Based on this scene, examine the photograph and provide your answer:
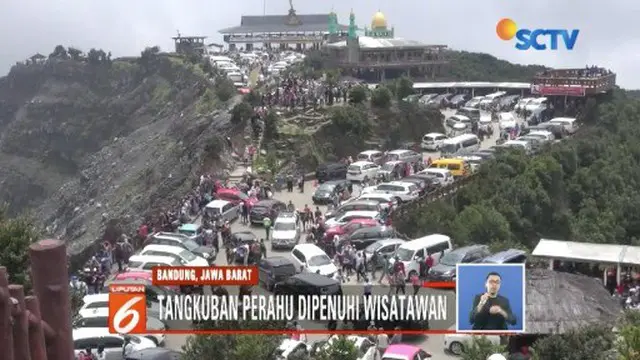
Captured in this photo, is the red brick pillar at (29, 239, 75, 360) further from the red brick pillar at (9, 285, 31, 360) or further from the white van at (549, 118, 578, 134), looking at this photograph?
the white van at (549, 118, 578, 134)

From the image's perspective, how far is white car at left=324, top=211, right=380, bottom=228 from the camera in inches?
1224

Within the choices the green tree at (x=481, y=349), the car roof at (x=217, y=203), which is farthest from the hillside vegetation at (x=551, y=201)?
the green tree at (x=481, y=349)

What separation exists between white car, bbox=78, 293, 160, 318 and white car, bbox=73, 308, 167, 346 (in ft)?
0.69

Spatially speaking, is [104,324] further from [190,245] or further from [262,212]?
[262,212]

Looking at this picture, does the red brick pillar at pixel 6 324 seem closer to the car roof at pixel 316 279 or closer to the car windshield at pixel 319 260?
the car roof at pixel 316 279

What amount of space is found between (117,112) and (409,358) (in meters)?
84.1

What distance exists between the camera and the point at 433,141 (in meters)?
50.9

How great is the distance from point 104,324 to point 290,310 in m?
4.56

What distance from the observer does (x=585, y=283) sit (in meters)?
21.6

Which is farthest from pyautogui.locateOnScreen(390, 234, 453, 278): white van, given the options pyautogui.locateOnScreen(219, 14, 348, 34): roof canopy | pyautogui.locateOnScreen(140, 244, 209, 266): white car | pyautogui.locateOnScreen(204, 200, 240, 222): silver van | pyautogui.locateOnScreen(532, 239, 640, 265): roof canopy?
pyautogui.locateOnScreen(219, 14, 348, 34): roof canopy

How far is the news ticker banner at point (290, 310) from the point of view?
16938 mm

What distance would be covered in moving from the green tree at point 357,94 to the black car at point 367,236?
2538 centimetres

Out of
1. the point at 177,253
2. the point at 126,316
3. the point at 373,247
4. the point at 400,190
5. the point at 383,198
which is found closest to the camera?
the point at 126,316

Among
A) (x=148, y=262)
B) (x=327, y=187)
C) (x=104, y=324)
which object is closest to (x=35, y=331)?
(x=104, y=324)
